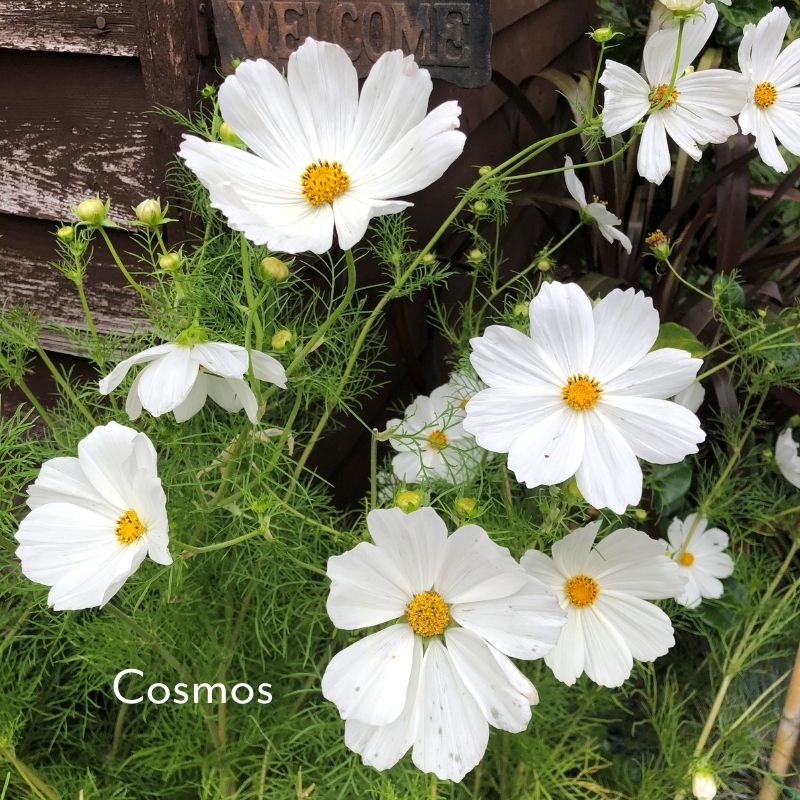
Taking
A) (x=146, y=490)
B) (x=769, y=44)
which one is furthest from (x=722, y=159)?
(x=146, y=490)

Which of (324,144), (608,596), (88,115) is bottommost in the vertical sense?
(608,596)

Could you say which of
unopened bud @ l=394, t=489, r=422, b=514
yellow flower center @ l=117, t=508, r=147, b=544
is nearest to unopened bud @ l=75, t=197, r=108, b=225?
yellow flower center @ l=117, t=508, r=147, b=544

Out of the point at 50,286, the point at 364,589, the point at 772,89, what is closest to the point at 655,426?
the point at 364,589

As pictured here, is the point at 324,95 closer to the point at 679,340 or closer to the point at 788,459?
the point at 679,340

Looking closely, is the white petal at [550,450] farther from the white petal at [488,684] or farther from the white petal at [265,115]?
the white petal at [265,115]

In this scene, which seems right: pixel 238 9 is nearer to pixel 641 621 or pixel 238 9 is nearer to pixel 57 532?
pixel 57 532

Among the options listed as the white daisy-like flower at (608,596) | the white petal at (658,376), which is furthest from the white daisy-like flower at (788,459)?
the white petal at (658,376)
